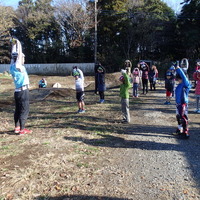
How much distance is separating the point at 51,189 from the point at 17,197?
1.53ft

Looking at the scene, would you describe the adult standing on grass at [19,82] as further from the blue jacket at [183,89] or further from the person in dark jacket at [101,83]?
the person in dark jacket at [101,83]

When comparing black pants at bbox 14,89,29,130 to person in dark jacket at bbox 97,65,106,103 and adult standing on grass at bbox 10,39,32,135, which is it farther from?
person in dark jacket at bbox 97,65,106,103

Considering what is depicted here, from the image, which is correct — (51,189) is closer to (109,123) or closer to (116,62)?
(109,123)

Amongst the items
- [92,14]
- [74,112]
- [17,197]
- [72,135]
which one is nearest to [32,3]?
[92,14]

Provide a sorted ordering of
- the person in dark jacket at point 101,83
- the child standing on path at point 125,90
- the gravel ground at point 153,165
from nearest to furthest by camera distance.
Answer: the gravel ground at point 153,165, the child standing on path at point 125,90, the person in dark jacket at point 101,83

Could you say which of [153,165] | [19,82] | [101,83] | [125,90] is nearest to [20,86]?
[19,82]

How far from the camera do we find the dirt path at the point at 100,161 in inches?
124

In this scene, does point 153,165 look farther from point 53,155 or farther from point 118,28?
point 118,28

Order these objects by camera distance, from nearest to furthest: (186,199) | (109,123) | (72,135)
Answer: (186,199), (72,135), (109,123)

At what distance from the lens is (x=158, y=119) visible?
7023 mm

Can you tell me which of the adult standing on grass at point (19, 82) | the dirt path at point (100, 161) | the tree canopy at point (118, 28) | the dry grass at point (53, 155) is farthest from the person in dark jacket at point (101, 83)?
the tree canopy at point (118, 28)

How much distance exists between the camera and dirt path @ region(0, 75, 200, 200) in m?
3.15

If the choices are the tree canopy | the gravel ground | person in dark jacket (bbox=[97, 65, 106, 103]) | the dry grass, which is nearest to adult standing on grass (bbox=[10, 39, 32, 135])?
the dry grass

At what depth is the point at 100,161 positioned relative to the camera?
13.5 feet
